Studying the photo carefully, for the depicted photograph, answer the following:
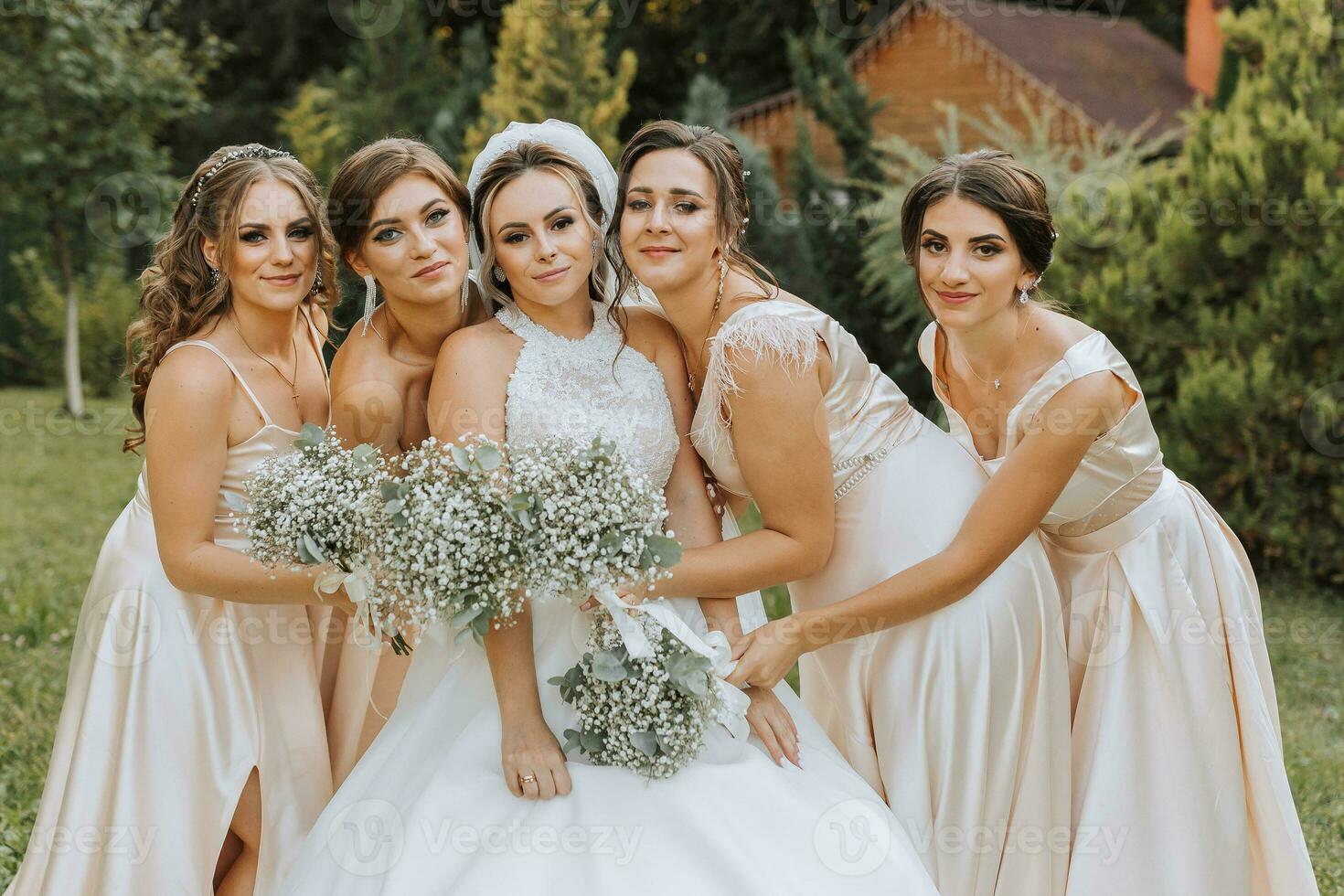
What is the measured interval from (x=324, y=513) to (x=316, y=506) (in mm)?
30

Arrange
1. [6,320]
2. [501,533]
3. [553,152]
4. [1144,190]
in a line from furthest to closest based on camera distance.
→ [6,320]
[1144,190]
[553,152]
[501,533]

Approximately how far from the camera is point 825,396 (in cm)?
332

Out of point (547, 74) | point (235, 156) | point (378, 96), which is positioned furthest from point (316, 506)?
point (378, 96)

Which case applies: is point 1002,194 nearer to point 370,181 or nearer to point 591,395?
point 591,395

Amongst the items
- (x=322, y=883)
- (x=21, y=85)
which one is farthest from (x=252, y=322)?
(x=21, y=85)

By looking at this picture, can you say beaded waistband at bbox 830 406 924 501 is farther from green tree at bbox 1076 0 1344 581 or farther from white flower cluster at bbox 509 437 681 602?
green tree at bbox 1076 0 1344 581

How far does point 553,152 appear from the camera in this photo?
3.26 metres

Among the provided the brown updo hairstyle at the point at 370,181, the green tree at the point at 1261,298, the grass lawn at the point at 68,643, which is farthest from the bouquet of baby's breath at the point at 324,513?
Answer: the green tree at the point at 1261,298

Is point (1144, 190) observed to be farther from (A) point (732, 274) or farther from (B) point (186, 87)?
(B) point (186, 87)

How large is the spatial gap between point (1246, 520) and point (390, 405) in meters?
6.78

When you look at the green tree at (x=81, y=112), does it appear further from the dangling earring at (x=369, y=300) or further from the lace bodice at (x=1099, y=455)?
the lace bodice at (x=1099, y=455)

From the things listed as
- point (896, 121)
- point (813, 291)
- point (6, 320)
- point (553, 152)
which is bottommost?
point (6, 320)

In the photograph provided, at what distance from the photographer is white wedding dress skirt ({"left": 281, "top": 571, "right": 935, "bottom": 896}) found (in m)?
2.69

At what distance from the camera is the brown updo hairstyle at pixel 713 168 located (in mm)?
3236
